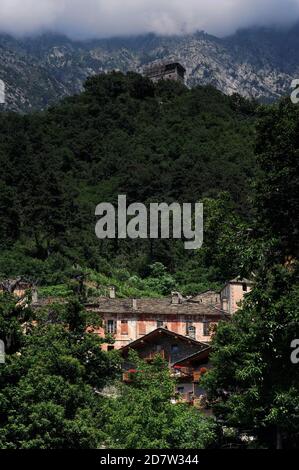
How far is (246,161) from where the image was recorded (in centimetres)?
9331

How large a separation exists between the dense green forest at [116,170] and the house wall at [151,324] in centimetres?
1042

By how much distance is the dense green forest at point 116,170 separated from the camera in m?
74.4

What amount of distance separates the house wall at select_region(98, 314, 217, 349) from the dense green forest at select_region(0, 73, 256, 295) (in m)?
10.4

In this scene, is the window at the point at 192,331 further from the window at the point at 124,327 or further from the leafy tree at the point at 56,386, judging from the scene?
the leafy tree at the point at 56,386

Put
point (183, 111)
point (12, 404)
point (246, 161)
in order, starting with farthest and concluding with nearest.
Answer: point (183, 111) < point (246, 161) < point (12, 404)

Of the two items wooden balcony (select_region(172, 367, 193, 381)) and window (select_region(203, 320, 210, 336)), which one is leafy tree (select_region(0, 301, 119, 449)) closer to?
wooden balcony (select_region(172, 367, 193, 381))

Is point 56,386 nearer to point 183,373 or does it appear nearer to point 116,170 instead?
point 183,373

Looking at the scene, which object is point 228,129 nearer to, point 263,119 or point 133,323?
point 133,323

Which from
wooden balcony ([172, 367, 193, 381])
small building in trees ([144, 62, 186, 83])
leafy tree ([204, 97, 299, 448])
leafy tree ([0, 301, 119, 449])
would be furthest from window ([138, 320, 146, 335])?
small building in trees ([144, 62, 186, 83])

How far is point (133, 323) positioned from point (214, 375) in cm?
2112

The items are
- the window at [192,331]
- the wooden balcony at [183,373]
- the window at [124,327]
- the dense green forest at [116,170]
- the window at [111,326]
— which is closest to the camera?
the wooden balcony at [183,373]

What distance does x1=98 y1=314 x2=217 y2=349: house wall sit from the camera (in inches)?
2023

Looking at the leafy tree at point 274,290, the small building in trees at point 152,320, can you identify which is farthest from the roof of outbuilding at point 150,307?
the leafy tree at point 274,290
